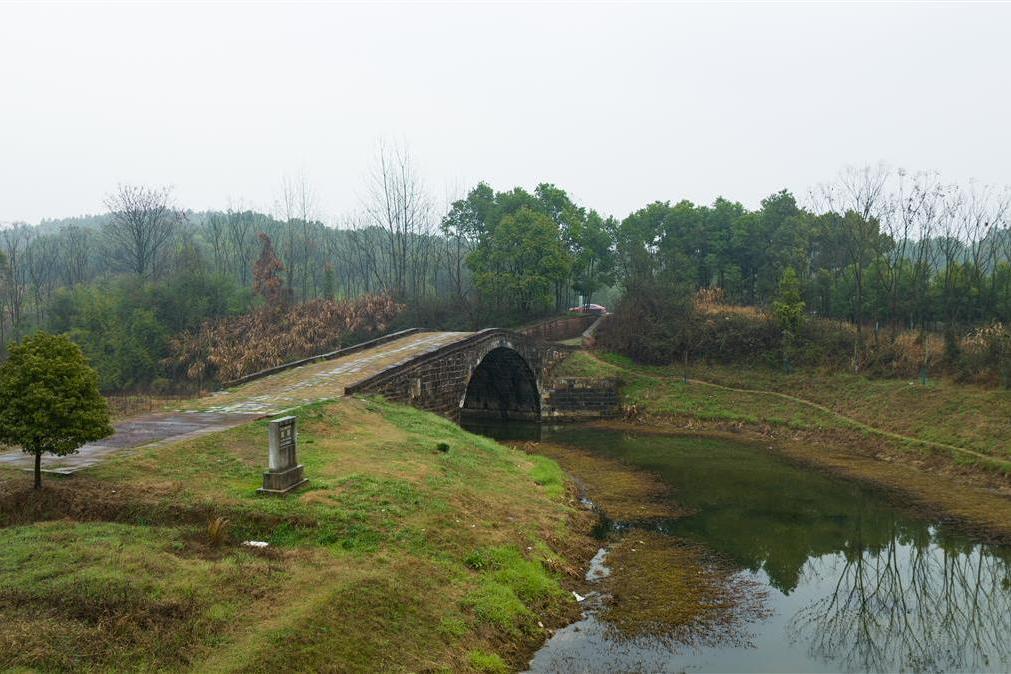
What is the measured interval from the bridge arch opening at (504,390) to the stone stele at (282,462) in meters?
21.8

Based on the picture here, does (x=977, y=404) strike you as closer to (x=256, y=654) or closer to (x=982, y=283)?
(x=982, y=283)

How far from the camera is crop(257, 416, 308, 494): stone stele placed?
12078 millimetres

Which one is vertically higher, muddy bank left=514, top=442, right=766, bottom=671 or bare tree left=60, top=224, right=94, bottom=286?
bare tree left=60, top=224, right=94, bottom=286

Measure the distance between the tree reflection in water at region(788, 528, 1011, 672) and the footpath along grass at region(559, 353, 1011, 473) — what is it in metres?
8.26

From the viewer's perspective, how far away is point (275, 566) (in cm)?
948

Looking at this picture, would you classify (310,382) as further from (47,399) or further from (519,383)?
(519,383)

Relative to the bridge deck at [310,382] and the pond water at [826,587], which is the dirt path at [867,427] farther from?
the bridge deck at [310,382]

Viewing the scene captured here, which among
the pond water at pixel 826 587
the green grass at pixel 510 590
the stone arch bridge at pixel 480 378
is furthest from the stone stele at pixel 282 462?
the stone arch bridge at pixel 480 378

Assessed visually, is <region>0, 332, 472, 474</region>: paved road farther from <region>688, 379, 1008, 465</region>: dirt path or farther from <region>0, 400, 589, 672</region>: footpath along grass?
<region>688, 379, 1008, 465</region>: dirt path

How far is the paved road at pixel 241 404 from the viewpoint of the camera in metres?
13.2

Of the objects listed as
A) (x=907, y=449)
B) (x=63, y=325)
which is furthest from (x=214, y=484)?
(x=63, y=325)

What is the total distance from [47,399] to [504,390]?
92.3 feet

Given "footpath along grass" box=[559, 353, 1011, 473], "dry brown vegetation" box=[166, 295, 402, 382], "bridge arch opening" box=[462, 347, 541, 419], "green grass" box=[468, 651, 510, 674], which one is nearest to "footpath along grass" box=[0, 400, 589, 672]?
"green grass" box=[468, 651, 510, 674]

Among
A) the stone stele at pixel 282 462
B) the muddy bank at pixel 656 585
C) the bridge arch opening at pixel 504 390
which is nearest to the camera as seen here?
the muddy bank at pixel 656 585
